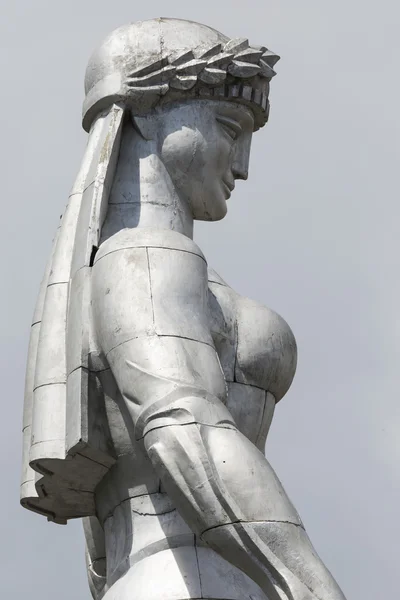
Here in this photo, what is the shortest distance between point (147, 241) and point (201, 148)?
34.2 inches

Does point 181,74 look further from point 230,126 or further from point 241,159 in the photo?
point 241,159

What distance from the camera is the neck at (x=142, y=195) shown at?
1075 centimetres

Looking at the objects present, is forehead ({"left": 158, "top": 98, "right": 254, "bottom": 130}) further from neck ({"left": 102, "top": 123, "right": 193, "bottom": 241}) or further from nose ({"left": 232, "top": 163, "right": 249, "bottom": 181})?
nose ({"left": 232, "top": 163, "right": 249, "bottom": 181})

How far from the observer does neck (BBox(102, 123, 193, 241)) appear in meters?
10.8

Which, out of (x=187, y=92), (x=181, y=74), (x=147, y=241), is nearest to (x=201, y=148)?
(x=187, y=92)

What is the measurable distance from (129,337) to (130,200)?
1214mm

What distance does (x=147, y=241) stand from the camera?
33.8ft

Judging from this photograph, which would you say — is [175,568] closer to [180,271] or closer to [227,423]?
[227,423]

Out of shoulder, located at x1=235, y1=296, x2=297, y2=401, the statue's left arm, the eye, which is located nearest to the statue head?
the eye

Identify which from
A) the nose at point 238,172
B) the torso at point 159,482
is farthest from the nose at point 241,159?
the torso at point 159,482

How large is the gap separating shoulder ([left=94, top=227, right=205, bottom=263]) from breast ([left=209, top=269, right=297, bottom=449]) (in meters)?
0.44

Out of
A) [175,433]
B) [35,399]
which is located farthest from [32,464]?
[175,433]

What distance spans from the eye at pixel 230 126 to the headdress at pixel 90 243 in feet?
0.41

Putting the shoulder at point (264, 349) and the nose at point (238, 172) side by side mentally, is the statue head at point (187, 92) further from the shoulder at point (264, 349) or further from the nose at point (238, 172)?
the shoulder at point (264, 349)
